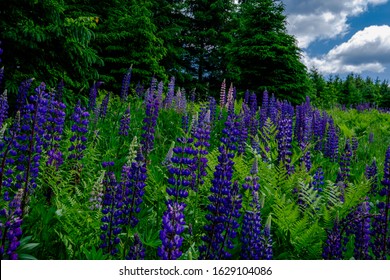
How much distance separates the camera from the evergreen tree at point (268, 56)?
14.8 meters

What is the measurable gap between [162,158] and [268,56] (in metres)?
11.3

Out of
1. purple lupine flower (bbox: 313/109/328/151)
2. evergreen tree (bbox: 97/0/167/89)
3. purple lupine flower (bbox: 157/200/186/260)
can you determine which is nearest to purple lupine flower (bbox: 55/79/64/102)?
purple lupine flower (bbox: 157/200/186/260)

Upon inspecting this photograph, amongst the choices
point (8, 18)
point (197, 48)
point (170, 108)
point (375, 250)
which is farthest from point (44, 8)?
point (197, 48)

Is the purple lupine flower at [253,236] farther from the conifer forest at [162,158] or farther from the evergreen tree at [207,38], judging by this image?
the evergreen tree at [207,38]

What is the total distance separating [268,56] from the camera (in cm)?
1473

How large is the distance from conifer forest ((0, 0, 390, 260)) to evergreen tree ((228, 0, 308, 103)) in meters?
0.06

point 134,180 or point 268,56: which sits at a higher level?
point 268,56

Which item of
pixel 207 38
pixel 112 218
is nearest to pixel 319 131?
pixel 112 218

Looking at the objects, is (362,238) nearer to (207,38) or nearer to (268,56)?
(268,56)

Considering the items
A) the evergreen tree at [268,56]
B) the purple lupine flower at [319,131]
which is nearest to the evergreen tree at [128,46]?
the evergreen tree at [268,56]

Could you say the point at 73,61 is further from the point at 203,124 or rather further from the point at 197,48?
the point at 197,48

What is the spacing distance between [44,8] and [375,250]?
5.97 m

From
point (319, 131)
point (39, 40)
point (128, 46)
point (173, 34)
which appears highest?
point (173, 34)

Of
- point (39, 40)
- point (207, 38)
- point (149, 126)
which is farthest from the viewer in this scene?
point (207, 38)
